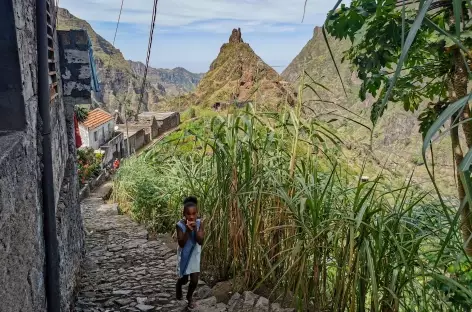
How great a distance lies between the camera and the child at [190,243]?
3.05 metres

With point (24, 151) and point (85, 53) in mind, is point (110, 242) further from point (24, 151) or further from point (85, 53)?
point (24, 151)

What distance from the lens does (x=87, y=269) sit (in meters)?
4.38

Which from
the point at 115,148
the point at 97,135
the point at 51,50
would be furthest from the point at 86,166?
the point at 115,148

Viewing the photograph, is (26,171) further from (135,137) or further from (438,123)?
(135,137)

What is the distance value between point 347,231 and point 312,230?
22 centimetres

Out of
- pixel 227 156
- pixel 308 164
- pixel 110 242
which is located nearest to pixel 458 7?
pixel 308 164

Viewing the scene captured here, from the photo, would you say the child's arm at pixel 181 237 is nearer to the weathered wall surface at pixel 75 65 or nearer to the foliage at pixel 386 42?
the foliage at pixel 386 42

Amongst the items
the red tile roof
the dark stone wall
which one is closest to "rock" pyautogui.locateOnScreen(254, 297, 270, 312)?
the dark stone wall

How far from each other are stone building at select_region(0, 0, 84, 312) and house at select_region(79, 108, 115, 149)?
22.7 metres

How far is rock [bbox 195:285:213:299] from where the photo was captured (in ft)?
10.8

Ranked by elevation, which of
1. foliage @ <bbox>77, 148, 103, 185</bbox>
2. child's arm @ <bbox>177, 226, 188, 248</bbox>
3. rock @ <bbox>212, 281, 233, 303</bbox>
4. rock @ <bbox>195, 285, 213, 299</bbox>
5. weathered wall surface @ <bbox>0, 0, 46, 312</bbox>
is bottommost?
foliage @ <bbox>77, 148, 103, 185</bbox>

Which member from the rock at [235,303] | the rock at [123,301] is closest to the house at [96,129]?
the rock at [123,301]

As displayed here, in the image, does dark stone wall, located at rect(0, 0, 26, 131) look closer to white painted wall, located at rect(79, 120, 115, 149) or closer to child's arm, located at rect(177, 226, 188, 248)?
child's arm, located at rect(177, 226, 188, 248)

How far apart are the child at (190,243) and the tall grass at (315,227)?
0.71 feet
